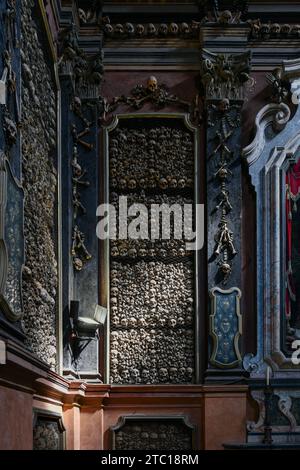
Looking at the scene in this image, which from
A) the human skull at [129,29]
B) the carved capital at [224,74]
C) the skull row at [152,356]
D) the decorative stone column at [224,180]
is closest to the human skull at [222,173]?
the decorative stone column at [224,180]

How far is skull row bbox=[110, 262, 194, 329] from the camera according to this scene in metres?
9.86

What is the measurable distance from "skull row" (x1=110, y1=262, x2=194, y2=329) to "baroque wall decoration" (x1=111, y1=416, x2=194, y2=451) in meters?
0.95

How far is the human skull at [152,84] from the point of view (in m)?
10.1

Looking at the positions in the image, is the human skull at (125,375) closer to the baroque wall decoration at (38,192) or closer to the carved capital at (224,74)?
the baroque wall decoration at (38,192)

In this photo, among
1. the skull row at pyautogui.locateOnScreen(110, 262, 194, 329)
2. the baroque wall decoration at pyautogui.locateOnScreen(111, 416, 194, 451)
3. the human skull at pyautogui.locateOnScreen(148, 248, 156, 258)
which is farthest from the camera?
the human skull at pyautogui.locateOnScreen(148, 248, 156, 258)

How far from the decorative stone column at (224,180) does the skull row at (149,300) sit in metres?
0.29

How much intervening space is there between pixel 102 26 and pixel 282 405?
14.2 ft

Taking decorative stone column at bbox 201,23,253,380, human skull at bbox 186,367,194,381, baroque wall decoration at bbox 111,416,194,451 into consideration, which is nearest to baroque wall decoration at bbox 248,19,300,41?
decorative stone column at bbox 201,23,253,380

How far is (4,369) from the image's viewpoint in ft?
17.2

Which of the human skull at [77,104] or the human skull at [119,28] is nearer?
the human skull at [77,104]

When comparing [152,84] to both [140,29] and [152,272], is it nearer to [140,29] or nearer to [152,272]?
[140,29]

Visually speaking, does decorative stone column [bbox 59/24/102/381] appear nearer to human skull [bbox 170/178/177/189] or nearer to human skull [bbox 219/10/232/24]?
human skull [bbox 170/178/177/189]

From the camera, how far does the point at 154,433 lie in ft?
31.6

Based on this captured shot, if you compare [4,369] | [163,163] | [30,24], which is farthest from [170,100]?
[4,369]
